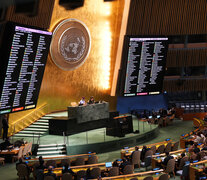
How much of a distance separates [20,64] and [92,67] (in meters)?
8.09

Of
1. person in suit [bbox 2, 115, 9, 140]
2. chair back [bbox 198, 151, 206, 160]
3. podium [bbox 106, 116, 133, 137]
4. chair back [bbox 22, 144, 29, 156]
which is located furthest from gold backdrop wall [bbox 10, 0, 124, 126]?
chair back [bbox 198, 151, 206, 160]

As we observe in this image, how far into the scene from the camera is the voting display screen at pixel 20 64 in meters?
11.6

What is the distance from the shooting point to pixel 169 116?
74.7 feet

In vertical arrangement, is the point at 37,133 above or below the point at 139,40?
below

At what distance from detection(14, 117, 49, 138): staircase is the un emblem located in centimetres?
333

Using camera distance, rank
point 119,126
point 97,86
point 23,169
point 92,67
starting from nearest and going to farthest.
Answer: point 23,169, point 119,126, point 92,67, point 97,86

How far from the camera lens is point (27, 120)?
16828 millimetres

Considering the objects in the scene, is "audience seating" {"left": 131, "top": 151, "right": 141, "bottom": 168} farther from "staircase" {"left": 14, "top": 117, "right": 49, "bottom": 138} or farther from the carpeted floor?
"staircase" {"left": 14, "top": 117, "right": 49, "bottom": 138}

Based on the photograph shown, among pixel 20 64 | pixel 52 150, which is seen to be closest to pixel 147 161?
pixel 52 150

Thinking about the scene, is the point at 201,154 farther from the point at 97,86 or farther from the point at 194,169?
the point at 97,86

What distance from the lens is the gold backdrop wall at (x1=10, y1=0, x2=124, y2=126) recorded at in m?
18.2

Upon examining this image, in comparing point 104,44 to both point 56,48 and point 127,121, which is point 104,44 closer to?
point 56,48

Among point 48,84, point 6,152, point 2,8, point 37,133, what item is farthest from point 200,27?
point 2,8

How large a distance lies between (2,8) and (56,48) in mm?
15346
